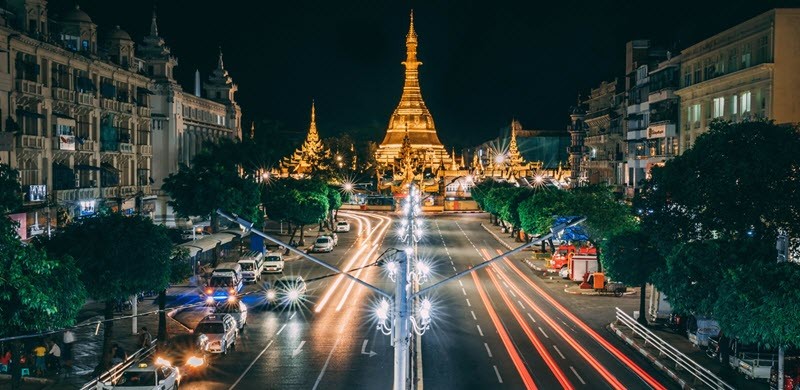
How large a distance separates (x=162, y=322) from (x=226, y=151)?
65901 millimetres

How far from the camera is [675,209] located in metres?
37.2

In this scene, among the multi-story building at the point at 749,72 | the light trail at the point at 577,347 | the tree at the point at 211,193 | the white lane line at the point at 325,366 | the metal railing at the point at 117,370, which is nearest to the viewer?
the metal railing at the point at 117,370

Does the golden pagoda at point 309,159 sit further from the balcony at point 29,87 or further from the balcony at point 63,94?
the balcony at point 29,87

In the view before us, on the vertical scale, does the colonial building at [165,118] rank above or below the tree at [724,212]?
above

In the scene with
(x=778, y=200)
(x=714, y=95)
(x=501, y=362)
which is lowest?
(x=501, y=362)

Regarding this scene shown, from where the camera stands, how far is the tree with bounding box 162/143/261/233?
6750 cm

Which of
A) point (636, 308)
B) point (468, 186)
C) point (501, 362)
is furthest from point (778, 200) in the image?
point (468, 186)

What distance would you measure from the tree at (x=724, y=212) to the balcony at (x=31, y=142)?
32010mm

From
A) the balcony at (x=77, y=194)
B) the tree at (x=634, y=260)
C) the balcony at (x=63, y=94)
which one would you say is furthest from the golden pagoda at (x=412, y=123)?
the tree at (x=634, y=260)

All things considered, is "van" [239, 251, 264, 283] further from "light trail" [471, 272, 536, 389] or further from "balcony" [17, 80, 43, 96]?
"balcony" [17, 80, 43, 96]

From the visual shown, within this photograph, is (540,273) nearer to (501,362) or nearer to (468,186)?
(501,362)

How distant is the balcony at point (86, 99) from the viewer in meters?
60.6

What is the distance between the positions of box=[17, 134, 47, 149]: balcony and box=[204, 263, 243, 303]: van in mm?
12444

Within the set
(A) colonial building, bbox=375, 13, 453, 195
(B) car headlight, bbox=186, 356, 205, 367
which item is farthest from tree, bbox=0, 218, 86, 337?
(A) colonial building, bbox=375, 13, 453, 195
